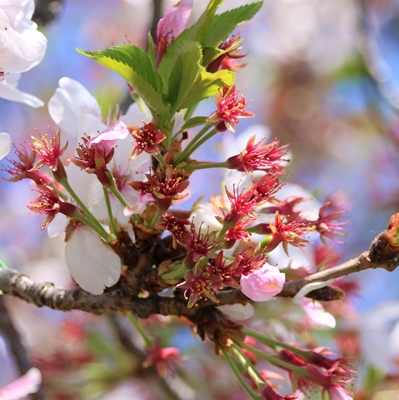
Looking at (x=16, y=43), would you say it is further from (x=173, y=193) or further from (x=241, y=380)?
(x=241, y=380)

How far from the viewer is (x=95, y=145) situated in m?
0.81

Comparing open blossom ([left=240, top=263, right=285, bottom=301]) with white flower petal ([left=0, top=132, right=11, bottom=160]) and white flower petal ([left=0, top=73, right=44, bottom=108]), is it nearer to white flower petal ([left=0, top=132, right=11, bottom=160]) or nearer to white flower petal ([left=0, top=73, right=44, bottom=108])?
white flower petal ([left=0, top=132, right=11, bottom=160])

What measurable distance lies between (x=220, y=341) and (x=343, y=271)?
0.24m

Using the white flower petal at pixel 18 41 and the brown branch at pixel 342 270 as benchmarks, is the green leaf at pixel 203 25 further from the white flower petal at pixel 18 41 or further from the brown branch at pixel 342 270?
the brown branch at pixel 342 270

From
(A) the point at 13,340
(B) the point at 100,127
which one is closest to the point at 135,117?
(B) the point at 100,127

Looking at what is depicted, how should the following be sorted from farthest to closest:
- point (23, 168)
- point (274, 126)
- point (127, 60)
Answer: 1. point (274, 126)
2. point (23, 168)
3. point (127, 60)

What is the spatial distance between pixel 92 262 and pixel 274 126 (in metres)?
3.13

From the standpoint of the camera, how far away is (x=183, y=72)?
30.5 inches

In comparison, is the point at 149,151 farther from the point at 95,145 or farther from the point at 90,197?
the point at 90,197

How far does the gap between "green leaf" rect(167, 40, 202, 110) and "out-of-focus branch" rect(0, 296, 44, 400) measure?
778 millimetres

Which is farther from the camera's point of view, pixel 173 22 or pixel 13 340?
pixel 13 340

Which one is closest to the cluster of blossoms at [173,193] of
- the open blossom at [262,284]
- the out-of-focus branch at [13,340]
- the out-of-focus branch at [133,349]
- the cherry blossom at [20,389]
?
the open blossom at [262,284]

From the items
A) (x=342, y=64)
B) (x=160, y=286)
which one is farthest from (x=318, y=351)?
(x=342, y=64)

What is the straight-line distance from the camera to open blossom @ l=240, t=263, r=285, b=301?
78 cm
